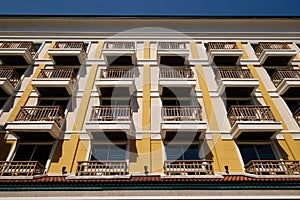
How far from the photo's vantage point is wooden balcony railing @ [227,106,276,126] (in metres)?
9.18

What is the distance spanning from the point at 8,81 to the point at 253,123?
12553 millimetres

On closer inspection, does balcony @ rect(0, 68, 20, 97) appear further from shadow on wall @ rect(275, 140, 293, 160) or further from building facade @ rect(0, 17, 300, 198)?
shadow on wall @ rect(275, 140, 293, 160)

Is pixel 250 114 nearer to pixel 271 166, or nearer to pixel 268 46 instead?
pixel 271 166

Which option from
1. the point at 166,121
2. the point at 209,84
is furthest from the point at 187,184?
the point at 209,84

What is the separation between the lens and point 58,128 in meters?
9.09

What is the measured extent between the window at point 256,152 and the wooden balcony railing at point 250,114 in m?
1.24

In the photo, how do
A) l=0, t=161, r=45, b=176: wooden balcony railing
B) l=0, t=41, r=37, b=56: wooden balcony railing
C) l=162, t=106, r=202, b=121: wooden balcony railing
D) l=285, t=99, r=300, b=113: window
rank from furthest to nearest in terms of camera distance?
1. l=0, t=41, r=37, b=56: wooden balcony railing
2. l=285, t=99, r=300, b=113: window
3. l=162, t=106, r=202, b=121: wooden balcony railing
4. l=0, t=161, r=45, b=176: wooden balcony railing

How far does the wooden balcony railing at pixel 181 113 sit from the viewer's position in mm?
9323

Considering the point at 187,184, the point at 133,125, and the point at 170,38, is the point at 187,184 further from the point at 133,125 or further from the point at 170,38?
the point at 170,38

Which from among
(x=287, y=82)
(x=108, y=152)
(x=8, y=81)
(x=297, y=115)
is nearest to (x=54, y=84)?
(x=8, y=81)

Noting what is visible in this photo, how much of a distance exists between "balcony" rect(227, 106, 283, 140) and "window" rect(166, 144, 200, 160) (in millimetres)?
1993

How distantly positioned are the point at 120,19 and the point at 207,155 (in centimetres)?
1194

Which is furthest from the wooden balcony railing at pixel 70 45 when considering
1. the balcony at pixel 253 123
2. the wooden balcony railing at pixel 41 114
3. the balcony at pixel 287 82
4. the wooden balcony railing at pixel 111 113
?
the balcony at pixel 287 82

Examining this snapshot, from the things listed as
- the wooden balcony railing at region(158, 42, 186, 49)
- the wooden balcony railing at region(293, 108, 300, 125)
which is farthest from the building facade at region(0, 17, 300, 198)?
the wooden balcony railing at region(158, 42, 186, 49)
